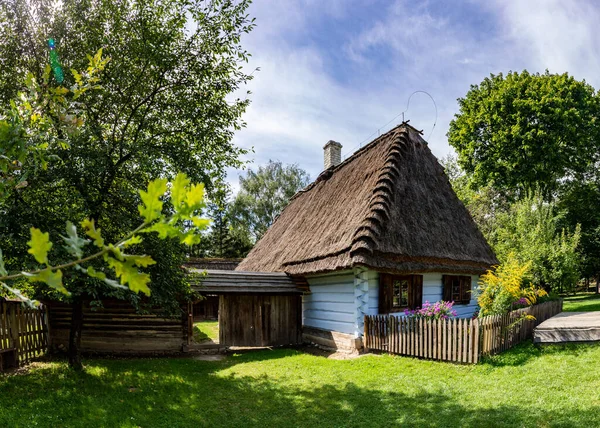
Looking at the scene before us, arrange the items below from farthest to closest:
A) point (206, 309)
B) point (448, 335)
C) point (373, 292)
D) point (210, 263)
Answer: point (210, 263)
point (206, 309)
point (373, 292)
point (448, 335)

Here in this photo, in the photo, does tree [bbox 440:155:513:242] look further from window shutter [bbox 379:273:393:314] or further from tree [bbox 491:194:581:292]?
window shutter [bbox 379:273:393:314]

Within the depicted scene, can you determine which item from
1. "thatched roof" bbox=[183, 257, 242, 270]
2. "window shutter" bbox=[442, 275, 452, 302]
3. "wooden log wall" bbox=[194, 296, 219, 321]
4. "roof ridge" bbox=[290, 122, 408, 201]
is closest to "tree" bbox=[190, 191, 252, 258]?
"thatched roof" bbox=[183, 257, 242, 270]

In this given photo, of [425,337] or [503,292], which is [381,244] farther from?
[503,292]

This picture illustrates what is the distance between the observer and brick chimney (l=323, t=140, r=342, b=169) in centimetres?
2005

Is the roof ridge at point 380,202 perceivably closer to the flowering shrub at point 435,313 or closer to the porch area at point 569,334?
the flowering shrub at point 435,313

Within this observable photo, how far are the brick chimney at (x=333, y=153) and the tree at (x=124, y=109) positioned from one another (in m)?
10.1

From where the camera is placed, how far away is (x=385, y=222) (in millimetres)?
11781

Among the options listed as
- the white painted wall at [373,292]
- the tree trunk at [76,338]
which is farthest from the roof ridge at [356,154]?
the tree trunk at [76,338]

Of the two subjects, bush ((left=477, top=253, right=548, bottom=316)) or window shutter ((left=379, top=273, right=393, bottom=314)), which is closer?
bush ((left=477, top=253, right=548, bottom=316))

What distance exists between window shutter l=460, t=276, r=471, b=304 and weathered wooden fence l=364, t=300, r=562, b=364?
3616mm

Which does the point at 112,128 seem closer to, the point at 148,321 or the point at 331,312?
the point at 148,321

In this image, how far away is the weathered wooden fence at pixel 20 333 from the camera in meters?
8.97

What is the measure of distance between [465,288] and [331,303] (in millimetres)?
6296

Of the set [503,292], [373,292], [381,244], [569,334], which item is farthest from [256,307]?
[569,334]
